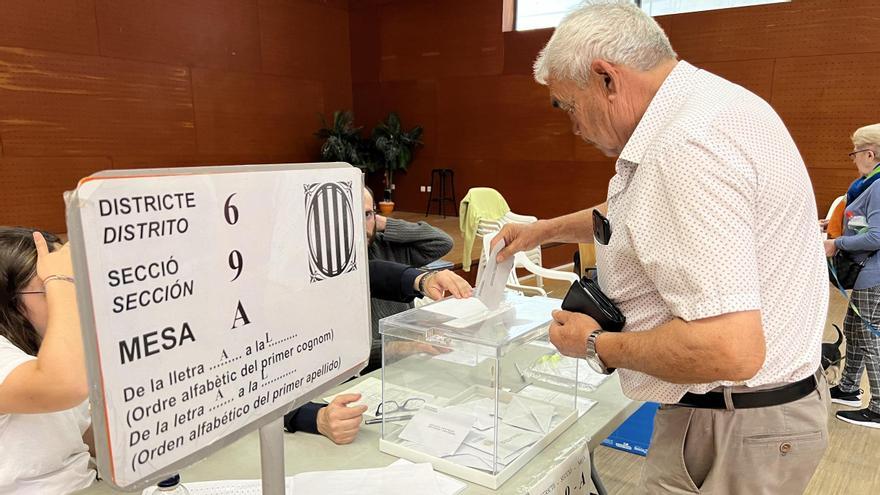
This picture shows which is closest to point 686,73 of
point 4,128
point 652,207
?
point 652,207

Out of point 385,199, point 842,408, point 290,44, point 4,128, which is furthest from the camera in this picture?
point 385,199

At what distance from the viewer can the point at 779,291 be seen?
944 millimetres

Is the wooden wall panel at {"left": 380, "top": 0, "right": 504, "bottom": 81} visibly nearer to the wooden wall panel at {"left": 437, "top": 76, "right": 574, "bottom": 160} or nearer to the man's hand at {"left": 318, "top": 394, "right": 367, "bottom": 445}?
the wooden wall panel at {"left": 437, "top": 76, "right": 574, "bottom": 160}

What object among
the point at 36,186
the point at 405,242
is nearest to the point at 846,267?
the point at 405,242

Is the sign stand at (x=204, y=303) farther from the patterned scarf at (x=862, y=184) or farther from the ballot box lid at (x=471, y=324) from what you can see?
the patterned scarf at (x=862, y=184)

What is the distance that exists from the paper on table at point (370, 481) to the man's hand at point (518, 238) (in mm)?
541

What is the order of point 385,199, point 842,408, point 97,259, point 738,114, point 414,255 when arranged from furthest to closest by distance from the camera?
point 385,199
point 842,408
point 414,255
point 738,114
point 97,259

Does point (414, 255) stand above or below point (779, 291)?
below

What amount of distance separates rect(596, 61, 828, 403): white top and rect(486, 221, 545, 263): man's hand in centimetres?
39

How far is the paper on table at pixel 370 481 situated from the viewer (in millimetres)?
1050

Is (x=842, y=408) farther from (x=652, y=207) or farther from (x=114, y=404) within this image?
(x=114, y=404)

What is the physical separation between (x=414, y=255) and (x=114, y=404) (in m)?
2.11

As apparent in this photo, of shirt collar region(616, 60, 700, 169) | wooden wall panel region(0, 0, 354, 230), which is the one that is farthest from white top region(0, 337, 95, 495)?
wooden wall panel region(0, 0, 354, 230)

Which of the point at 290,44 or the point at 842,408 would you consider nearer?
the point at 842,408
